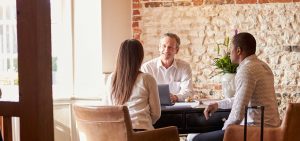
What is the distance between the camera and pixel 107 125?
309 cm

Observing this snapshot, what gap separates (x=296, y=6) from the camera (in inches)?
204

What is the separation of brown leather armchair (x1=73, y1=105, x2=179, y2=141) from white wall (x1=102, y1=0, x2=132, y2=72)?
221 cm

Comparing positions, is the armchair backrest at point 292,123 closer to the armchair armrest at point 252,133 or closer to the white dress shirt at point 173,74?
the armchair armrest at point 252,133

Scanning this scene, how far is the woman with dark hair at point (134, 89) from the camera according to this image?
11.0 ft

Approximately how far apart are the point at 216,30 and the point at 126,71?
2.35m

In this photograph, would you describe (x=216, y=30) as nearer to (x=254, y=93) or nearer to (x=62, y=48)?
(x=62, y=48)

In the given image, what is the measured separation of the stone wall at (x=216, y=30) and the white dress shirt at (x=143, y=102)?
216 cm

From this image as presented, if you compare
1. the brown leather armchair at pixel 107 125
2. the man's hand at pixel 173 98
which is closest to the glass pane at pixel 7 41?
the man's hand at pixel 173 98

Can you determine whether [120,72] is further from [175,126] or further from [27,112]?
[27,112]

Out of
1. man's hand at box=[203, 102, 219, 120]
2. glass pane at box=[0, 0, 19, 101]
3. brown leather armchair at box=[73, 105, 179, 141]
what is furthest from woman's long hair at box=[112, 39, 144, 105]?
glass pane at box=[0, 0, 19, 101]

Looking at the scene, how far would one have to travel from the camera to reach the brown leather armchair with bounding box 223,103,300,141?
3037 mm

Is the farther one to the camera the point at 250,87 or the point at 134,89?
the point at 134,89

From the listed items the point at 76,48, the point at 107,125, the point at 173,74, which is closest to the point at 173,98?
the point at 173,74

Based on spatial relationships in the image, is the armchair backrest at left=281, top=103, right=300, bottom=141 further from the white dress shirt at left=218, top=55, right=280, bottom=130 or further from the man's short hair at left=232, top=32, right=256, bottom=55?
the man's short hair at left=232, top=32, right=256, bottom=55
